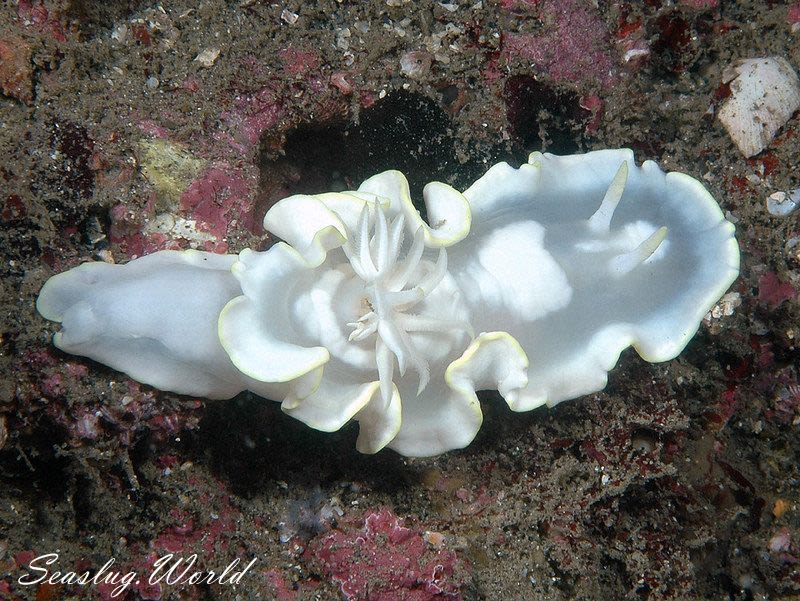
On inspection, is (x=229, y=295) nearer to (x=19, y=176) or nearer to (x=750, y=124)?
(x=19, y=176)

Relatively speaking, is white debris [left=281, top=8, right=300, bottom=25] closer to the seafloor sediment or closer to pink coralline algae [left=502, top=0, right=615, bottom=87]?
the seafloor sediment

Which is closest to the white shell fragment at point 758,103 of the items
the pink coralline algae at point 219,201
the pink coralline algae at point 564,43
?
the pink coralline algae at point 564,43

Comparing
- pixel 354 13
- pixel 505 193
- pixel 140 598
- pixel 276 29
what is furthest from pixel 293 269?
pixel 140 598

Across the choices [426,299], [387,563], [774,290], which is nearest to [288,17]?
[426,299]

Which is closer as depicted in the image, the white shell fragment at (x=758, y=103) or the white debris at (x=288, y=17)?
the white debris at (x=288, y=17)

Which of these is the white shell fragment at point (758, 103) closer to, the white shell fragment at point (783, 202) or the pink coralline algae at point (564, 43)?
the white shell fragment at point (783, 202)
